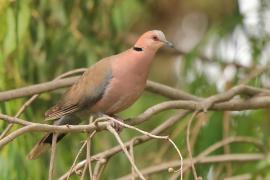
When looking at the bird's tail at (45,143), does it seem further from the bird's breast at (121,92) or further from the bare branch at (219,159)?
the bare branch at (219,159)

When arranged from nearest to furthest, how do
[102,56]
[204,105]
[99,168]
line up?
1. [99,168]
2. [204,105]
3. [102,56]

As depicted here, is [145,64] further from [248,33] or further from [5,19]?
[248,33]

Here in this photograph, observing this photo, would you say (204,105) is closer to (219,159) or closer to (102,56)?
(219,159)

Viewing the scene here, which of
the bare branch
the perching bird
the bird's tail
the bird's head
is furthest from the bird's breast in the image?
the bare branch

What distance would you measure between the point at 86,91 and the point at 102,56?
117 centimetres

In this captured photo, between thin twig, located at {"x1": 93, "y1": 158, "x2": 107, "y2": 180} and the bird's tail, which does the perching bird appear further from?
thin twig, located at {"x1": 93, "y1": 158, "x2": 107, "y2": 180}

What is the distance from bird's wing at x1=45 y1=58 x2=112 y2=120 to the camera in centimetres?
417

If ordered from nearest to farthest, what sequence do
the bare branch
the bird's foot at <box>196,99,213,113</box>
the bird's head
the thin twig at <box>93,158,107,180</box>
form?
1. the thin twig at <box>93,158,107,180</box>
2. the bird's foot at <box>196,99,213,113</box>
3. the bird's head
4. the bare branch

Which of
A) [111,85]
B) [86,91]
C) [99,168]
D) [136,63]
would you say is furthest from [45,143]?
[99,168]

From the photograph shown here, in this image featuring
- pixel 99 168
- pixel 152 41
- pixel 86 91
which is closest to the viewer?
pixel 99 168

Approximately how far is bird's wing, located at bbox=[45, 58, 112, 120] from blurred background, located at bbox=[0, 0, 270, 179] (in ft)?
0.66

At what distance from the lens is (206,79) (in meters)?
5.39

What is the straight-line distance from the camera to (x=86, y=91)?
423 cm

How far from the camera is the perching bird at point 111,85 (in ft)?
13.3
